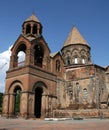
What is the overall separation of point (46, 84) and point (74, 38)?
16.1m

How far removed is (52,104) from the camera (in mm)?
34188

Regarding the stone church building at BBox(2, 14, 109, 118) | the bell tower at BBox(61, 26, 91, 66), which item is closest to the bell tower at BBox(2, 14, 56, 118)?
the stone church building at BBox(2, 14, 109, 118)

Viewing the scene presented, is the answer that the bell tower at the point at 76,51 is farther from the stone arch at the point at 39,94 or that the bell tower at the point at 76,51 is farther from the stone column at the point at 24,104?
the stone column at the point at 24,104

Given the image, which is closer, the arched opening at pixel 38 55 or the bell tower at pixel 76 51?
the arched opening at pixel 38 55

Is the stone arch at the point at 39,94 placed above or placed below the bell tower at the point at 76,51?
below

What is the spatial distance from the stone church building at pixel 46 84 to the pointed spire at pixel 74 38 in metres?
7.26

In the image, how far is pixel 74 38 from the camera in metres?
46.0

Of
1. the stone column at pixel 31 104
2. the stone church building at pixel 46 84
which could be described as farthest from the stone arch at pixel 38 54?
the stone column at pixel 31 104

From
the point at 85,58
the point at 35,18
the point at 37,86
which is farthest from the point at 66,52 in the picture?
the point at 37,86

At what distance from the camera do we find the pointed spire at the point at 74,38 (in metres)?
44.7

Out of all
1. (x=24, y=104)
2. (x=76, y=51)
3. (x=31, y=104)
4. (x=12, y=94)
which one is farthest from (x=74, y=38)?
(x=24, y=104)

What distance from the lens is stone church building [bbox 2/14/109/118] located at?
31156 mm

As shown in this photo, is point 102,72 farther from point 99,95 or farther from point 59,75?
point 59,75

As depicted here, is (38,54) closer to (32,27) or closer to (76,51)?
(32,27)
